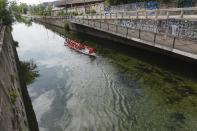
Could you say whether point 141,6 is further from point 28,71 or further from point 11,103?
point 11,103

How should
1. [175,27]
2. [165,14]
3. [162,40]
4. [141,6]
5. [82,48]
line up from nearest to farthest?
[162,40] → [175,27] → [165,14] → [82,48] → [141,6]

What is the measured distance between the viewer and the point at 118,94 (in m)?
18.0

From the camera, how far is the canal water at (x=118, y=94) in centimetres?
1412

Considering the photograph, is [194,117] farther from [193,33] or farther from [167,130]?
[193,33]

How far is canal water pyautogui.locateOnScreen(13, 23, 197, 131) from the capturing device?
14117 mm

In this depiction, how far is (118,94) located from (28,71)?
1242cm

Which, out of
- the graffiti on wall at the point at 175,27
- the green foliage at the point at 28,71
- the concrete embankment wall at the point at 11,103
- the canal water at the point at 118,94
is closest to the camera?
the concrete embankment wall at the point at 11,103

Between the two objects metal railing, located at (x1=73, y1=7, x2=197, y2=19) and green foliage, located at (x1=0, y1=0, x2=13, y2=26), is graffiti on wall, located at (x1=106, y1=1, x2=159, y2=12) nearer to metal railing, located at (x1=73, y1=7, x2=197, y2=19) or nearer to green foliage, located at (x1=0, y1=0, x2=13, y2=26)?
metal railing, located at (x1=73, y1=7, x2=197, y2=19)

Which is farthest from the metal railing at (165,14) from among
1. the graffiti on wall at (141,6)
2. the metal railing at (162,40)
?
the graffiti on wall at (141,6)

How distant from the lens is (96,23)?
124 feet

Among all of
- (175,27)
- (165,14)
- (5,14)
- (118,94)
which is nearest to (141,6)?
(165,14)

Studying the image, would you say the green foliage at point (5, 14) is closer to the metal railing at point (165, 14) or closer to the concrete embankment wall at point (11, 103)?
the metal railing at point (165, 14)

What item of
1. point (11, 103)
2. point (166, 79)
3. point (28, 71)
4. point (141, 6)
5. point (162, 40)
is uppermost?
point (141, 6)

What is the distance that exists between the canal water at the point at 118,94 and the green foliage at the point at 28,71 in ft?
2.53
